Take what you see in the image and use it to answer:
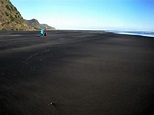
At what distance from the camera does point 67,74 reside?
6.74m

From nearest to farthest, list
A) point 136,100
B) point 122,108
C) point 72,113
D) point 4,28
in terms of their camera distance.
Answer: point 72,113, point 122,108, point 136,100, point 4,28

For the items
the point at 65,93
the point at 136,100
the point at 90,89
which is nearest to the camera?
the point at 136,100

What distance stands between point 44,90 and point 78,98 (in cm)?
124

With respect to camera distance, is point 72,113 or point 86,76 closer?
point 72,113

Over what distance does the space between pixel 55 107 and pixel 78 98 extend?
822 mm

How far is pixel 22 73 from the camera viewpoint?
6.55m

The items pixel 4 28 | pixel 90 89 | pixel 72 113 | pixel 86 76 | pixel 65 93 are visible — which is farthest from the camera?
pixel 4 28

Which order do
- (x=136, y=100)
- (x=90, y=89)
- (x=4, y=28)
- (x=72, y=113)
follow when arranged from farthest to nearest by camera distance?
(x=4, y=28), (x=90, y=89), (x=136, y=100), (x=72, y=113)

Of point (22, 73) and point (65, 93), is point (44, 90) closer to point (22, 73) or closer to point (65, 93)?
point (65, 93)

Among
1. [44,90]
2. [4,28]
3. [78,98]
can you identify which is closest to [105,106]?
[78,98]

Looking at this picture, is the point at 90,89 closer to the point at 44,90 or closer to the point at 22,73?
the point at 44,90

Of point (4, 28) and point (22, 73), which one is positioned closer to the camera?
point (22, 73)

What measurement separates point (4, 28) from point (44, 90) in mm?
70618

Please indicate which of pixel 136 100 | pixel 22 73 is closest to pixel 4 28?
pixel 22 73
